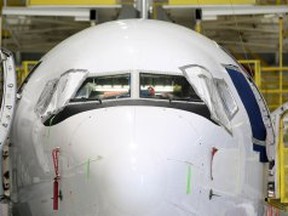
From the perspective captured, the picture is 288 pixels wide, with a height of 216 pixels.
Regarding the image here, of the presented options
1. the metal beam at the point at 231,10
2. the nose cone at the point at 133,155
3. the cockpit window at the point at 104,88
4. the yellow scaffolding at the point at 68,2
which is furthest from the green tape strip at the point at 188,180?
the yellow scaffolding at the point at 68,2

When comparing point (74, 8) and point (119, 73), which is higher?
point (74, 8)

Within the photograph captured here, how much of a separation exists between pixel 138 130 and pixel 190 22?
14249 mm

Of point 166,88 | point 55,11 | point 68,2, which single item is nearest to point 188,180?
point 166,88

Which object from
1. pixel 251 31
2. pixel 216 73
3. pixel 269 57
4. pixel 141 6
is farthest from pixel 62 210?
pixel 269 57

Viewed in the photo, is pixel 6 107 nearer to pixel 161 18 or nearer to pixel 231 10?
pixel 161 18

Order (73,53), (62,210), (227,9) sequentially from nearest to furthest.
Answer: (62,210)
(73,53)
(227,9)

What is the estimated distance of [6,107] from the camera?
824 centimetres

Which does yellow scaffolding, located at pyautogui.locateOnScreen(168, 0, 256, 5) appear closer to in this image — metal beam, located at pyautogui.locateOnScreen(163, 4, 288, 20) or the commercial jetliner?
metal beam, located at pyautogui.locateOnScreen(163, 4, 288, 20)

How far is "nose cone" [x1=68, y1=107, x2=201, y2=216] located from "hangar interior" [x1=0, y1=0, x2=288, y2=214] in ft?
27.1

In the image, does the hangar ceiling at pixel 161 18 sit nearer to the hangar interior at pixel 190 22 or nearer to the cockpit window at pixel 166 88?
the hangar interior at pixel 190 22

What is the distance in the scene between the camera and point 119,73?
7906mm

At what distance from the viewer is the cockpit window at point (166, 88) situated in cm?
766

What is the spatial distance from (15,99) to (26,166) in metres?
0.84

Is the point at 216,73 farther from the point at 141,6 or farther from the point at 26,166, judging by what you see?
the point at 141,6
